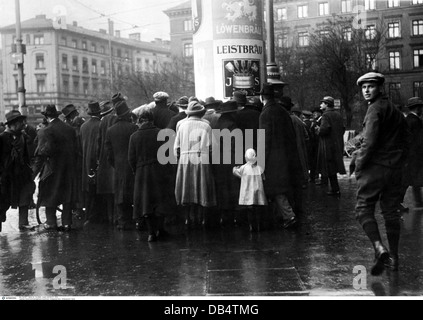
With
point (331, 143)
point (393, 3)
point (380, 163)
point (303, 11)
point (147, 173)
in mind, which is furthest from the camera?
point (303, 11)

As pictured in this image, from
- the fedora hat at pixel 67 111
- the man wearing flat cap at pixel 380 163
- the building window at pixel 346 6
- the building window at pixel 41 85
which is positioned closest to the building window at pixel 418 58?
the building window at pixel 346 6

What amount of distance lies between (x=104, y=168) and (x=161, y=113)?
1.35m

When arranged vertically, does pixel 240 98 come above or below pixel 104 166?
above

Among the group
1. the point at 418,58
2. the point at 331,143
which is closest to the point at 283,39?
the point at 418,58

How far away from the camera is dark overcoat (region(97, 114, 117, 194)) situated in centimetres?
937

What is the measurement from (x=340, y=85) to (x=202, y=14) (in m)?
21.2

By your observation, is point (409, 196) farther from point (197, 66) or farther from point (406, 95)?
point (406, 95)

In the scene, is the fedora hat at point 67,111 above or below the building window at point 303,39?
below

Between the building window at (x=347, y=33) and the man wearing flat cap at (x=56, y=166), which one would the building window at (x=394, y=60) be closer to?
the building window at (x=347, y=33)

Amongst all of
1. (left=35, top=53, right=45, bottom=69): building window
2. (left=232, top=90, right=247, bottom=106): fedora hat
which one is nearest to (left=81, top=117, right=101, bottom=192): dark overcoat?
(left=232, top=90, right=247, bottom=106): fedora hat

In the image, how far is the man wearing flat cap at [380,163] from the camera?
224 inches

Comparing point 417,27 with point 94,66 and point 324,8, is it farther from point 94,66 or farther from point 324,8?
point 94,66

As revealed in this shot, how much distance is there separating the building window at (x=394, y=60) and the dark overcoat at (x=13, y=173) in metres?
45.6

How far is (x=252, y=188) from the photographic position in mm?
8195
